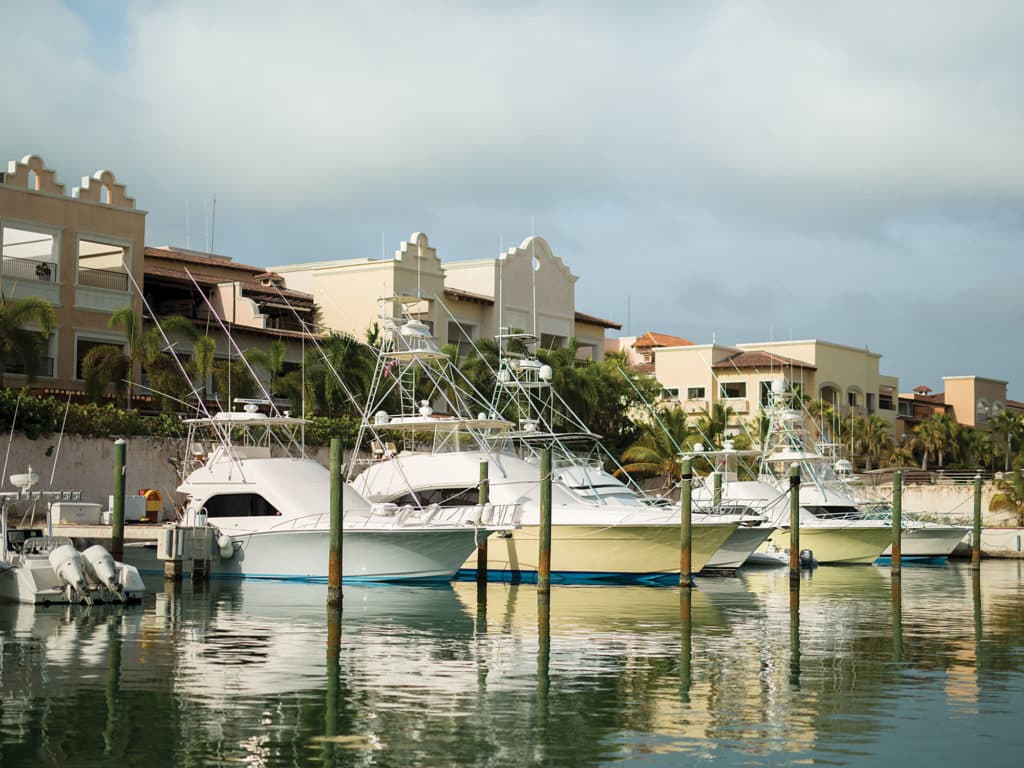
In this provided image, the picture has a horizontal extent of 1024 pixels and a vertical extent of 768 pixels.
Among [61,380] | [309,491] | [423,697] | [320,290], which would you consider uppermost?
[320,290]

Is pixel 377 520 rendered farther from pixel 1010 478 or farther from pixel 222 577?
pixel 1010 478

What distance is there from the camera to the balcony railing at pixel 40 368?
158 ft

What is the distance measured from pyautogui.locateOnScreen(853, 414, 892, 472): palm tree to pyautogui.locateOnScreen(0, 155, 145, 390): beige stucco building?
159ft

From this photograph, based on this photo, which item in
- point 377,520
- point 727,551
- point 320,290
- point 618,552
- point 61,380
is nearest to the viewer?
point 377,520

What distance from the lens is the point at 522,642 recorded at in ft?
78.5

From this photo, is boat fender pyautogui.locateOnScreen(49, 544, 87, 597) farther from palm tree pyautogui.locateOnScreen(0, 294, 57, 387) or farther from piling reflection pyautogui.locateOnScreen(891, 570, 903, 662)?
palm tree pyautogui.locateOnScreen(0, 294, 57, 387)

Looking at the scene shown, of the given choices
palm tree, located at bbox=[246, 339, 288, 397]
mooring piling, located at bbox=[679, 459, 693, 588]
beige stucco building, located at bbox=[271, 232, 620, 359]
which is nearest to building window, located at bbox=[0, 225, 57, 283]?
palm tree, located at bbox=[246, 339, 288, 397]

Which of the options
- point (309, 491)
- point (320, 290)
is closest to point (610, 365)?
point (320, 290)

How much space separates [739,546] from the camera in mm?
42250

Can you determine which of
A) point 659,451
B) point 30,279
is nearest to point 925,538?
point 659,451

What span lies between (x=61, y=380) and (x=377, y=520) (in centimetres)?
2046

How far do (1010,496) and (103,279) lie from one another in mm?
41756

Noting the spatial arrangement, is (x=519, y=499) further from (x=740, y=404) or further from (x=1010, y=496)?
(x=740, y=404)

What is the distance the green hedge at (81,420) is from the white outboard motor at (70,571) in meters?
12.7
